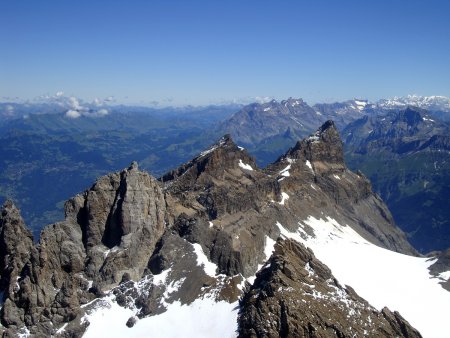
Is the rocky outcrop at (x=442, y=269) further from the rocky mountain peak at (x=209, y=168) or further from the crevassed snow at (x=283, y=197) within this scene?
the rocky mountain peak at (x=209, y=168)

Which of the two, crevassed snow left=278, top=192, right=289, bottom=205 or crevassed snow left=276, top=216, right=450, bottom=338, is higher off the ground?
crevassed snow left=278, top=192, right=289, bottom=205

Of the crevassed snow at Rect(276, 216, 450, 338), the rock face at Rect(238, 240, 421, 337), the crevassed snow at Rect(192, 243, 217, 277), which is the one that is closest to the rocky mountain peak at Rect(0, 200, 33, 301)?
the crevassed snow at Rect(192, 243, 217, 277)

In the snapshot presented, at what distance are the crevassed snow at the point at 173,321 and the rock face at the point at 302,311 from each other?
4.54 metres

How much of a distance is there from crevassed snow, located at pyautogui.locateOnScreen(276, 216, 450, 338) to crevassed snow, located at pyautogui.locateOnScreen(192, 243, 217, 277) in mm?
41435

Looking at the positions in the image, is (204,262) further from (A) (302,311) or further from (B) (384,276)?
(B) (384,276)

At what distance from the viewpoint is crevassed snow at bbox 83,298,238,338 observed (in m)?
85.7

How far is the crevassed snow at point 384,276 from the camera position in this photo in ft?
378

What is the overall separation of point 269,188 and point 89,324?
311ft

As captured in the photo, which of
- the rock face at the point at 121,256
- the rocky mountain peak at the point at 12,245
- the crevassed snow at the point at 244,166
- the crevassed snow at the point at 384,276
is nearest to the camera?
the rock face at the point at 121,256

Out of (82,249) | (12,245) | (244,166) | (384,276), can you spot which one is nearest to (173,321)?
(82,249)

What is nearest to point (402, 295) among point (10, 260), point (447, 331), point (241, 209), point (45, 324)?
point (447, 331)

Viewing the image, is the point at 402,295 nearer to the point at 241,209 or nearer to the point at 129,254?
the point at 241,209

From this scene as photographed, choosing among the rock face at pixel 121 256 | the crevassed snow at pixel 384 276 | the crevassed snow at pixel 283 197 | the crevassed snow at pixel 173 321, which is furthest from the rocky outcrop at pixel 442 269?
the crevassed snow at pixel 173 321

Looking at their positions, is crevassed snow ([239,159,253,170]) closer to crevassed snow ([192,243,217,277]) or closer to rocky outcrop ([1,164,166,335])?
rocky outcrop ([1,164,166,335])
